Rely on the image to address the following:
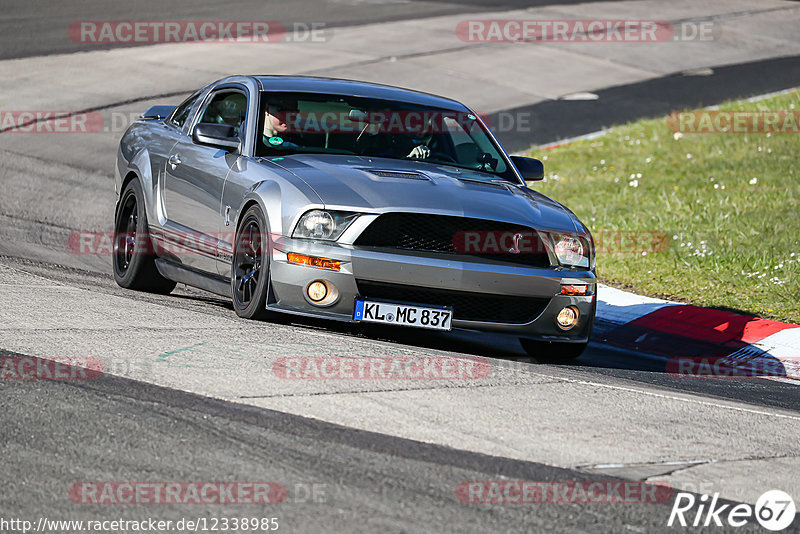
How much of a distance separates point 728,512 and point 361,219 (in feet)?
9.81

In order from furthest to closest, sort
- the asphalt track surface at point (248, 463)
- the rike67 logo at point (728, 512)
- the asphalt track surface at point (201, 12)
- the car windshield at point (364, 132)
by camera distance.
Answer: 1. the asphalt track surface at point (201, 12)
2. the car windshield at point (364, 132)
3. the rike67 logo at point (728, 512)
4. the asphalt track surface at point (248, 463)

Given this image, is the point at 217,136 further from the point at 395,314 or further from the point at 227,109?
the point at 395,314

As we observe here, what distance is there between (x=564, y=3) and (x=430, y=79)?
33.5 feet

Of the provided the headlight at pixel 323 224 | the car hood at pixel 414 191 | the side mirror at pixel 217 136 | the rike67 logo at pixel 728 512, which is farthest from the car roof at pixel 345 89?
the rike67 logo at pixel 728 512

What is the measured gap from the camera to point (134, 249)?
28.5ft

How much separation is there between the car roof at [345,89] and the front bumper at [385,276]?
5.49 feet

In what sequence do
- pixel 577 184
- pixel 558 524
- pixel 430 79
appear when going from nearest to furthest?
pixel 558 524 → pixel 577 184 → pixel 430 79

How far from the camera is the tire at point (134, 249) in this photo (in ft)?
28.2

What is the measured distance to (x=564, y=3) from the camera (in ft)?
97.0

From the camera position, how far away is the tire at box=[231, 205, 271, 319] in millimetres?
6902

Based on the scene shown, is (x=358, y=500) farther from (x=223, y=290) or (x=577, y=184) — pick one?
(x=577, y=184)

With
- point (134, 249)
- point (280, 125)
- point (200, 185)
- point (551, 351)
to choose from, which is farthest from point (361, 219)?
point (134, 249)

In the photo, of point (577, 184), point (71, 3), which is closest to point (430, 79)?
point (577, 184)

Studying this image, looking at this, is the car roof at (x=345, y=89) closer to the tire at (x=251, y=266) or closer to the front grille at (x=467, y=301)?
the tire at (x=251, y=266)
